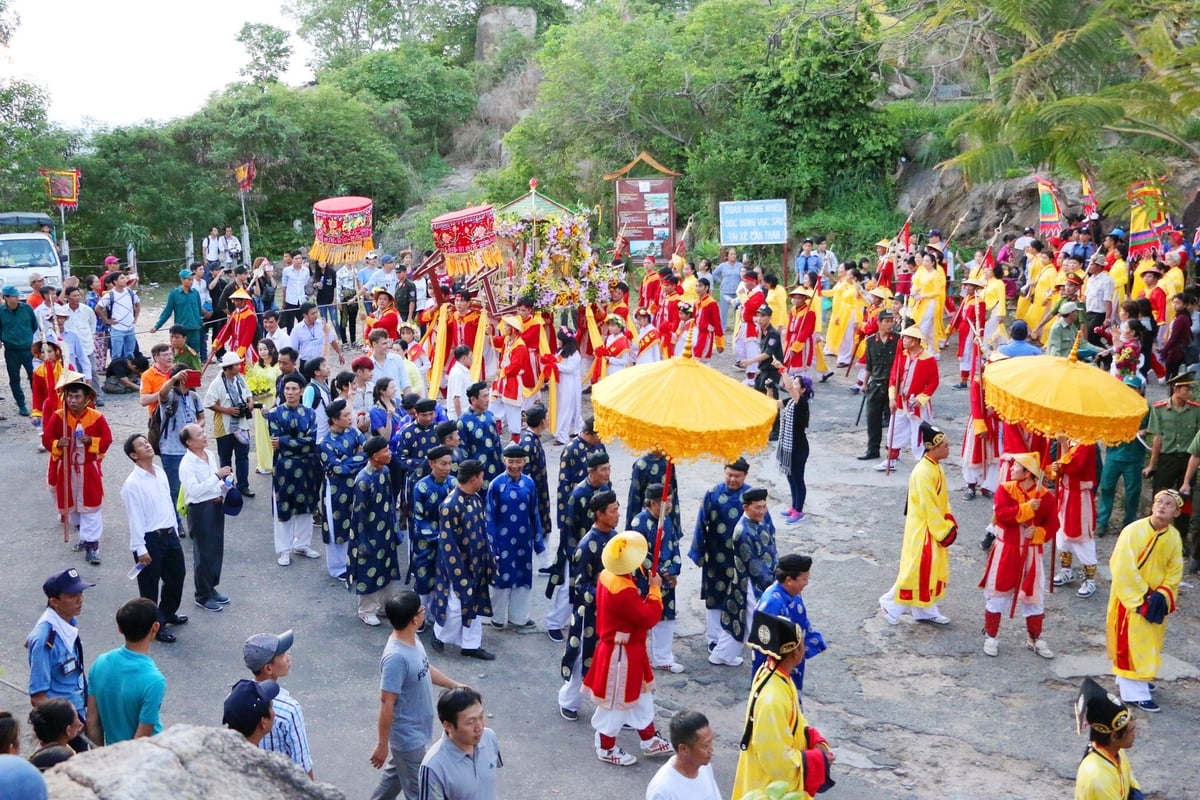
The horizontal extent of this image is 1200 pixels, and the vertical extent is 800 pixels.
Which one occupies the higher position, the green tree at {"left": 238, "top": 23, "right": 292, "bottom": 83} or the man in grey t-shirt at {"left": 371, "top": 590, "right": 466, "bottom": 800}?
the green tree at {"left": 238, "top": 23, "right": 292, "bottom": 83}

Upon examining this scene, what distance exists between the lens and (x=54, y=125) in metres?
27.4

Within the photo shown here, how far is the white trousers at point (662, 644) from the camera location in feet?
28.1

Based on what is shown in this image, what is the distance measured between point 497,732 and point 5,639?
399 cm

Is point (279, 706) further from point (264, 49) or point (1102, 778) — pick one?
point (264, 49)

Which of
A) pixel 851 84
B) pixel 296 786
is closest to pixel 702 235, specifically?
pixel 851 84

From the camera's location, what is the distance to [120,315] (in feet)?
52.1

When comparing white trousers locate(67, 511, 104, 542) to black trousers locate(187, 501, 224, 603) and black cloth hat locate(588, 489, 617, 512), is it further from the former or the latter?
black cloth hat locate(588, 489, 617, 512)

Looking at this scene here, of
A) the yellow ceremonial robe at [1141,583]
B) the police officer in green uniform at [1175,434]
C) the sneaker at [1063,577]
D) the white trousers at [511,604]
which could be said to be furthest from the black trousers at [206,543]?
the police officer in green uniform at [1175,434]

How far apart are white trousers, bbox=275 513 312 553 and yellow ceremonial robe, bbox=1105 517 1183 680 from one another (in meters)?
6.64

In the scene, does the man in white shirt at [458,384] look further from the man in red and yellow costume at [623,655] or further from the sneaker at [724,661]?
the man in red and yellow costume at [623,655]

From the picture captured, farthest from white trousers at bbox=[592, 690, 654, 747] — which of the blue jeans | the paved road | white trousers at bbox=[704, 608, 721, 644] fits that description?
the blue jeans

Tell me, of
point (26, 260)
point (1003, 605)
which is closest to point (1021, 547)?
point (1003, 605)

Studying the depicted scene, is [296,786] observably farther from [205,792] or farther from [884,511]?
[884,511]

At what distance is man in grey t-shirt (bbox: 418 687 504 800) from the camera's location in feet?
16.8
